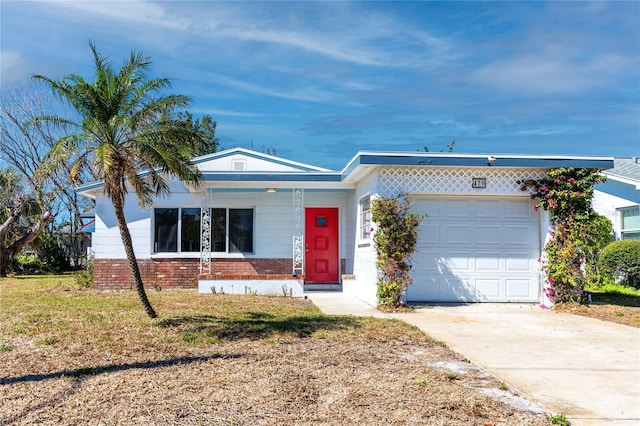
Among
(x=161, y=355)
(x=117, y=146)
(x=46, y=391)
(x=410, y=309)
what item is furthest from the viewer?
(x=410, y=309)

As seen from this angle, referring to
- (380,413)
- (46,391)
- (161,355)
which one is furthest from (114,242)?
(380,413)

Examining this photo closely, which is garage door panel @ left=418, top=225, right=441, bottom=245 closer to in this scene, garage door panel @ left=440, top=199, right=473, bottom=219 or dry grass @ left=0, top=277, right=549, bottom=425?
garage door panel @ left=440, top=199, right=473, bottom=219

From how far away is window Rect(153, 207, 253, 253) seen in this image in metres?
16.9

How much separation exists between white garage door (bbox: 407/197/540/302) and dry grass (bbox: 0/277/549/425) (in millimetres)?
3100

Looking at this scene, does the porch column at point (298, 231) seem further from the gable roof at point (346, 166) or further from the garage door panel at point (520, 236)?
the garage door panel at point (520, 236)

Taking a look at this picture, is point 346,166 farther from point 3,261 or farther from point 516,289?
point 3,261

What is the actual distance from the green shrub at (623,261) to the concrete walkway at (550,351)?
5.73 meters

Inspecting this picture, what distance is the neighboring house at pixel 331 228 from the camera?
41.6 feet

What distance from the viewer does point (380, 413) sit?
16.4 feet

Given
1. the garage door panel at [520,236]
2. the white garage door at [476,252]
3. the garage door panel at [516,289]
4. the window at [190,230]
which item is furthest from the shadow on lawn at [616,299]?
the window at [190,230]

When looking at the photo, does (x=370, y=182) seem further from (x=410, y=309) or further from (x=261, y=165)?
(x=261, y=165)

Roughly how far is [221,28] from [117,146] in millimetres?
5606

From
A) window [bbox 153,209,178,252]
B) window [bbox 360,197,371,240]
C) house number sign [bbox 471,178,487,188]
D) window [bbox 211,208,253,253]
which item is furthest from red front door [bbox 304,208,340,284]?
house number sign [bbox 471,178,487,188]

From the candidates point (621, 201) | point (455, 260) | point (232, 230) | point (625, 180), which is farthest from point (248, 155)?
point (621, 201)
